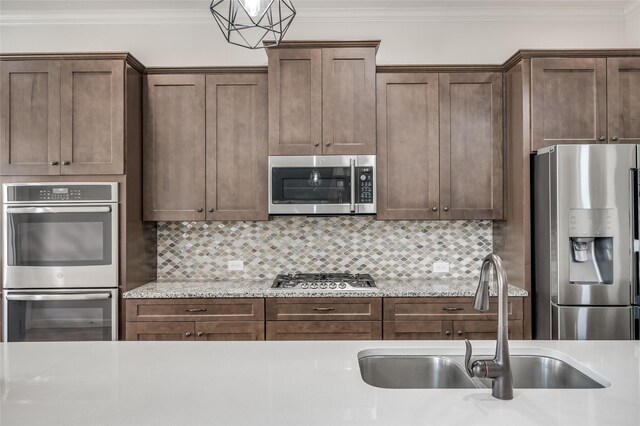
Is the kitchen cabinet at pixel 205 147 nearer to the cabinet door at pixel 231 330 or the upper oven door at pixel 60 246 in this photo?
the upper oven door at pixel 60 246

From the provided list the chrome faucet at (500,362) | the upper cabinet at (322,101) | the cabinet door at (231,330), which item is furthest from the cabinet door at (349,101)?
the chrome faucet at (500,362)

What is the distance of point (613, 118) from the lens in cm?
287

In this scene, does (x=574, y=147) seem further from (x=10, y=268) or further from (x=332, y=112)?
(x=10, y=268)

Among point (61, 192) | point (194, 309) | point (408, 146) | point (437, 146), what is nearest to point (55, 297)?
point (61, 192)

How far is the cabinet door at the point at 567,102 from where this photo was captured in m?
2.88

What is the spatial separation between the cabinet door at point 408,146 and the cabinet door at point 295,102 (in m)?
0.45

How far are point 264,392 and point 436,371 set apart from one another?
0.67 metres

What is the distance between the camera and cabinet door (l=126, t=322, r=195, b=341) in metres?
2.84

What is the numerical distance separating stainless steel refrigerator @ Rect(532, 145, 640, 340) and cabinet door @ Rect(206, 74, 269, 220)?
1.90m

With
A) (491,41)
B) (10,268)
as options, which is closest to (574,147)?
(491,41)

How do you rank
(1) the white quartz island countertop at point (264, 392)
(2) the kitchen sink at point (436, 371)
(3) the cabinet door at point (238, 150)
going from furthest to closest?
(3) the cabinet door at point (238, 150), (2) the kitchen sink at point (436, 371), (1) the white quartz island countertop at point (264, 392)

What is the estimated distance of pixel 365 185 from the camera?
3076mm

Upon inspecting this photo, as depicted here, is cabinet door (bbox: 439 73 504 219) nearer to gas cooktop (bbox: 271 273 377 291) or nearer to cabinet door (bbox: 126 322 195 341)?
gas cooktop (bbox: 271 273 377 291)

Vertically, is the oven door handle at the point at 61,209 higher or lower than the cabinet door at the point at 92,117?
lower
